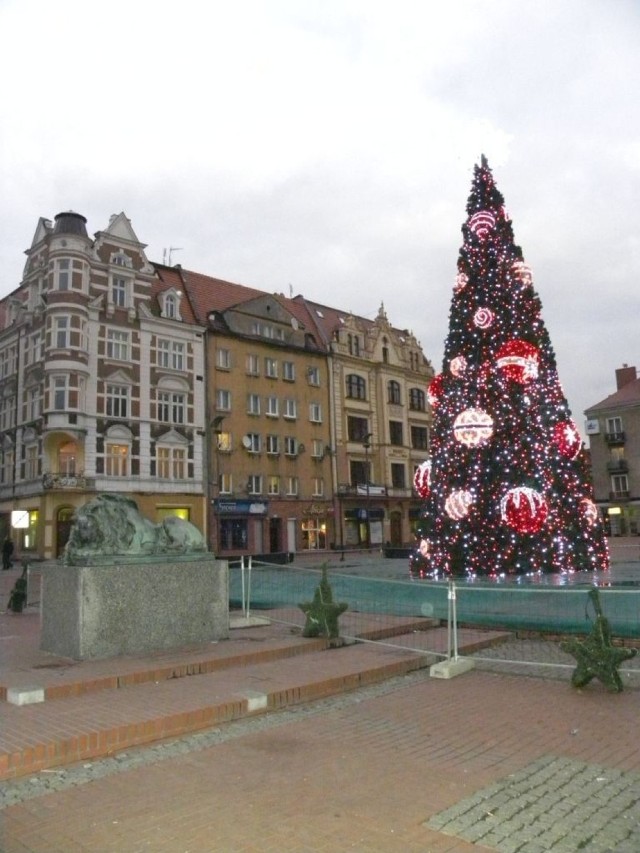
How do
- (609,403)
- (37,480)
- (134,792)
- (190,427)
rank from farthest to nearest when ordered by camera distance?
1. (609,403)
2. (190,427)
3. (37,480)
4. (134,792)

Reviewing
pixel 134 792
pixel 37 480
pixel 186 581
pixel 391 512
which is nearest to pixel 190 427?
pixel 37 480

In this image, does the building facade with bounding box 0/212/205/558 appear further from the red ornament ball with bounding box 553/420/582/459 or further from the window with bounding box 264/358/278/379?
the red ornament ball with bounding box 553/420/582/459

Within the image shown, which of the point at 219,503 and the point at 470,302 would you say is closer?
the point at 470,302

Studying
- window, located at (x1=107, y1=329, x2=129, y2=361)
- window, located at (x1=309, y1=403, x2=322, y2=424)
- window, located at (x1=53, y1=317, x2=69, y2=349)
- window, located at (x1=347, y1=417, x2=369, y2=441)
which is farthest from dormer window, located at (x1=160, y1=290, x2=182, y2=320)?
window, located at (x1=347, y1=417, x2=369, y2=441)

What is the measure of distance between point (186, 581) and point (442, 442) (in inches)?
401

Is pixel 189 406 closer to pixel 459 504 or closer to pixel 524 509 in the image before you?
pixel 459 504

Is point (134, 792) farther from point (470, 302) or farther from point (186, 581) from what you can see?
point (470, 302)

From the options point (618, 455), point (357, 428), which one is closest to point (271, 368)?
point (357, 428)

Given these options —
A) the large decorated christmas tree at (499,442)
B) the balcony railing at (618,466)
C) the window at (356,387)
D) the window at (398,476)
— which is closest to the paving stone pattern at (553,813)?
the large decorated christmas tree at (499,442)

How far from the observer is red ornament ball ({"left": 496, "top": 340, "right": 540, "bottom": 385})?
1747 cm

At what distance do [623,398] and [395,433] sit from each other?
23608 mm

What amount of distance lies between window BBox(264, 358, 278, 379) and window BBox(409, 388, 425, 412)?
14339 millimetres

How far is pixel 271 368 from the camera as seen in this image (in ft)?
156

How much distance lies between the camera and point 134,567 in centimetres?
935
